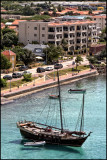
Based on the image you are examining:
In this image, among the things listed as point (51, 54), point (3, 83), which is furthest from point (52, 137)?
point (51, 54)

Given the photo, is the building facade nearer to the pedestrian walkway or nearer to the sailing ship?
the pedestrian walkway

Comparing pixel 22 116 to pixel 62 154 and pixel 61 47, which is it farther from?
pixel 61 47

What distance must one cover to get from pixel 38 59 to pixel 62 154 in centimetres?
2750

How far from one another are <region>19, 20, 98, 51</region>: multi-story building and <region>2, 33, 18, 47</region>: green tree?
2.37 ft

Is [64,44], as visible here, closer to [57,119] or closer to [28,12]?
[57,119]

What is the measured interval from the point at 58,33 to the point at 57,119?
1138 inches

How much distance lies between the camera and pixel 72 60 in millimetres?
56531

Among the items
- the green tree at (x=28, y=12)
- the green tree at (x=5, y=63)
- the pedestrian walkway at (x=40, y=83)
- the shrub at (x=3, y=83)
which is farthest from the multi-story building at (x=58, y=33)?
the green tree at (x=28, y=12)

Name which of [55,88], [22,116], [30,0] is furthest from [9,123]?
[30,0]

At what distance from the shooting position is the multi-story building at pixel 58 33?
61156 mm

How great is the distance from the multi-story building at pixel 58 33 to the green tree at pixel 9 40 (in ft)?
2.37

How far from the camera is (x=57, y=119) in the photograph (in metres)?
33.7

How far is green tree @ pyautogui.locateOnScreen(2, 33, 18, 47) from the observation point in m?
62.7

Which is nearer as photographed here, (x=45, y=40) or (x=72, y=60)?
(x=72, y=60)
